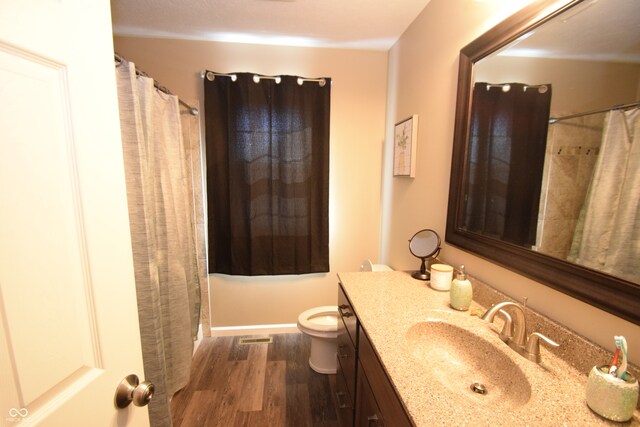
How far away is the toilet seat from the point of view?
5.82 ft

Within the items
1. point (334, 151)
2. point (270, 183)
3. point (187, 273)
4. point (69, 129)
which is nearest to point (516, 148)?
point (69, 129)

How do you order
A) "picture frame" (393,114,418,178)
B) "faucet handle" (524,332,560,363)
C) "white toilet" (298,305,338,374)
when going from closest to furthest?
1. "faucet handle" (524,332,560,363)
2. "picture frame" (393,114,418,178)
3. "white toilet" (298,305,338,374)

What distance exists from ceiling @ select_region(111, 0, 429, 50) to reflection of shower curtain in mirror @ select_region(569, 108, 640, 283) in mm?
1388

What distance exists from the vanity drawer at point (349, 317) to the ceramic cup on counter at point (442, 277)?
0.43 meters

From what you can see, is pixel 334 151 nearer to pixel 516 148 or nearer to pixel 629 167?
pixel 516 148

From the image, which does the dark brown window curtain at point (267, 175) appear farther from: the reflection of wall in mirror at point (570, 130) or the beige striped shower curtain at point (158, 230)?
the reflection of wall in mirror at point (570, 130)

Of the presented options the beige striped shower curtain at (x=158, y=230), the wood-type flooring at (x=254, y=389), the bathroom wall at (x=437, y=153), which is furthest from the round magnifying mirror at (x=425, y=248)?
the beige striped shower curtain at (x=158, y=230)

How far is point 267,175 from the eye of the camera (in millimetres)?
2178

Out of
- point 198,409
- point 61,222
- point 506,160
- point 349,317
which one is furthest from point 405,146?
point 198,409

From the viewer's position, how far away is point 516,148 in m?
0.95

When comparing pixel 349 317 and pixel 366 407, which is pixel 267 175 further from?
pixel 366 407

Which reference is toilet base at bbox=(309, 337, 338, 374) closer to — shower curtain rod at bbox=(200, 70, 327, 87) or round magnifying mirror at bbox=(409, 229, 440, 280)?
round magnifying mirror at bbox=(409, 229, 440, 280)

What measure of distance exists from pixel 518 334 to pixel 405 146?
1.28 m

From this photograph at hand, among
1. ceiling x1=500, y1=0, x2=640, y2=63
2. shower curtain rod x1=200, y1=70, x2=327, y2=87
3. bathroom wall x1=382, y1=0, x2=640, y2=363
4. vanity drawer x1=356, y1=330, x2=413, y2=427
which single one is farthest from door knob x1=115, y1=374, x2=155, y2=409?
shower curtain rod x1=200, y1=70, x2=327, y2=87
